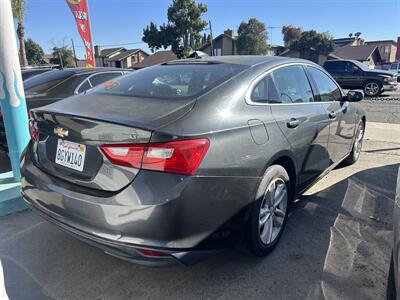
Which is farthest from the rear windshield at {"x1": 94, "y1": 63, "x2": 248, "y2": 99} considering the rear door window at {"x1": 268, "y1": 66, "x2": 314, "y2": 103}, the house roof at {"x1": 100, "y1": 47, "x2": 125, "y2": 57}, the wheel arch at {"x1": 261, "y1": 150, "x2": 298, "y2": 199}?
the house roof at {"x1": 100, "y1": 47, "x2": 125, "y2": 57}

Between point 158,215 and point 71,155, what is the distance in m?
0.77

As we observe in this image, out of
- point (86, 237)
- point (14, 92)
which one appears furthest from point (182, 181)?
point (14, 92)

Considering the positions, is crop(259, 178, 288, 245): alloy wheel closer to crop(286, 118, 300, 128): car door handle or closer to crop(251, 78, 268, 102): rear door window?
crop(286, 118, 300, 128): car door handle

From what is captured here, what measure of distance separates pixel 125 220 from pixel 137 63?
68.3 meters

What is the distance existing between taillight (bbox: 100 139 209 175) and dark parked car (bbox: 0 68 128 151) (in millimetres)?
3653

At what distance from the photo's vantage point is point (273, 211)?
2.89 m

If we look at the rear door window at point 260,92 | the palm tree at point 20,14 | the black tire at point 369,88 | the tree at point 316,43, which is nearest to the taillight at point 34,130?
the rear door window at point 260,92

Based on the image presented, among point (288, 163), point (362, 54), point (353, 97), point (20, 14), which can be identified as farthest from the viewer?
point (362, 54)

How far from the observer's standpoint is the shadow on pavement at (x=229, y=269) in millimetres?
2480

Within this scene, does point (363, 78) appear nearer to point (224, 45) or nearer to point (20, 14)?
point (20, 14)

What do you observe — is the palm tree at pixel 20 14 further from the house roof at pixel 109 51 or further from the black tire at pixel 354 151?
the house roof at pixel 109 51

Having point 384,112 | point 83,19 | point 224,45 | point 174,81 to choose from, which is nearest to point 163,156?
point 174,81

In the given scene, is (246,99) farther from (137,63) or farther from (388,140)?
(137,63)

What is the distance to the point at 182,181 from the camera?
2035 mm
